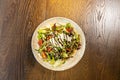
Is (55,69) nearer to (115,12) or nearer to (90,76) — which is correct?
(90,76)

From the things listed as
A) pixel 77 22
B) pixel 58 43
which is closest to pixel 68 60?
pixel 58 43

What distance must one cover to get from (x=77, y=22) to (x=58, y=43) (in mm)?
181

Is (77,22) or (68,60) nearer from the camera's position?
(68,60)

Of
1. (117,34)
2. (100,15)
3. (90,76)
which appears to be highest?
(100,15)

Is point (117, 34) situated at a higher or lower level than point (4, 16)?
lower

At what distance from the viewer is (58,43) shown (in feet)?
3.48

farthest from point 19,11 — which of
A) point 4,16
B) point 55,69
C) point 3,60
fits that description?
point 55,69

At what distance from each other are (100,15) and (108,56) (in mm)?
247

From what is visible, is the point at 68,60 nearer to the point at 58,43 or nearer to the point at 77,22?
the point at 58,43

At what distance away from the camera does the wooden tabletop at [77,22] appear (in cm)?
108

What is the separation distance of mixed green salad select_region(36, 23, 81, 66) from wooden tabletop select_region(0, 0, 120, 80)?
0.26ft

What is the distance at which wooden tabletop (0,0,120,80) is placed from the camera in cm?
108

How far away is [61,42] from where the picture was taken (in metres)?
1.06

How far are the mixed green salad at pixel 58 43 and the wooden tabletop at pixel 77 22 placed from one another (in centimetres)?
8
